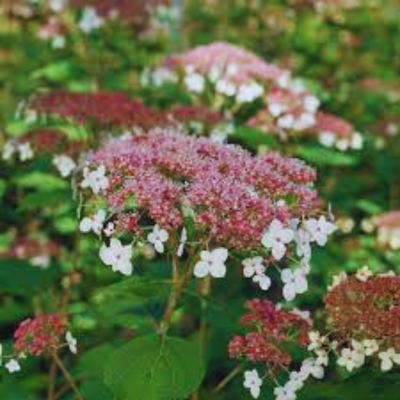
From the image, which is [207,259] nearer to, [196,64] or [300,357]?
[300,357]

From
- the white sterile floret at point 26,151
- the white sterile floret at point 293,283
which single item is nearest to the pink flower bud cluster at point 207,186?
the white sterile floret at point 293,283

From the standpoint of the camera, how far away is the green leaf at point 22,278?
398 cm

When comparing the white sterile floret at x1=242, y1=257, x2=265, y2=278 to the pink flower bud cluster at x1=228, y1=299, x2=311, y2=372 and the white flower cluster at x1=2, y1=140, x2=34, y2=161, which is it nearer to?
the pink flower bud cluster at x1=228, y1=299, x2=311, y2=372

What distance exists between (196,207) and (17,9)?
4.84 metres

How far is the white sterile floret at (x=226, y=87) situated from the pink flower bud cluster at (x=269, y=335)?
1841mm

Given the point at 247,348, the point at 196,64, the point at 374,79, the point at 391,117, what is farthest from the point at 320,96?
the point at 247,348

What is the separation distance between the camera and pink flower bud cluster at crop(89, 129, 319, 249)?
9.05 ft

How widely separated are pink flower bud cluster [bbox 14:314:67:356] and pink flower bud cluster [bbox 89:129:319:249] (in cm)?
40

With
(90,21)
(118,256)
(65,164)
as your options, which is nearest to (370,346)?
(118,256)

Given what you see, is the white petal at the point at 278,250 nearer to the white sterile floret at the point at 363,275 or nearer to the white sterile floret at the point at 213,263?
the white sterile floret at the point at 213,263

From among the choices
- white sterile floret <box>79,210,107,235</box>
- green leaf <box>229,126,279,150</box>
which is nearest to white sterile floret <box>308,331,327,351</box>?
white sterile floret <box>79,210,107,235</box>

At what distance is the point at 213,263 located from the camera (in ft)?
9.02

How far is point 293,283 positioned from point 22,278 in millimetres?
1485

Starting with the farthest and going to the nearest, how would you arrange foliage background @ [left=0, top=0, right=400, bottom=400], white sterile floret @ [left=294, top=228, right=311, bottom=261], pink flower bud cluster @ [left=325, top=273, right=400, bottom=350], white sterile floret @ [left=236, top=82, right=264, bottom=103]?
white sterile floret @ [left=236, top=82, right=264, bottom=103], foliage background @ [left=0, top=0, right=400, bottom=400], white sterile floret @ [left=294, top=228, right=311, bottom=261], pink flower bud cluster @ [left=325, top=273, right=400, bottom=350]
